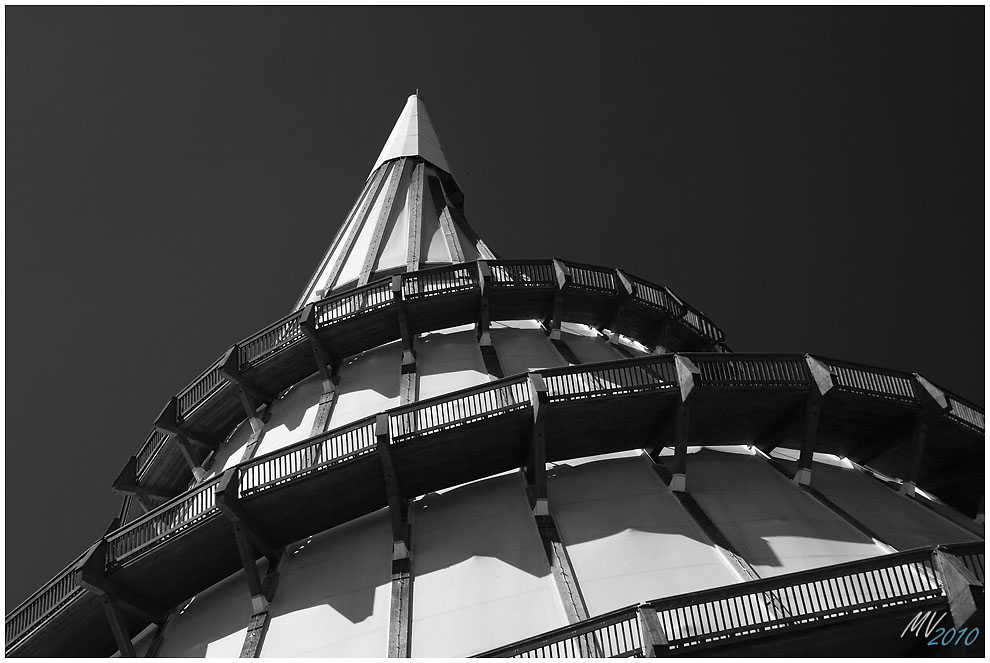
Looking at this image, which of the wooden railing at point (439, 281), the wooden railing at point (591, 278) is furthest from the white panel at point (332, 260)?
the wooden railing at point (591, 278)

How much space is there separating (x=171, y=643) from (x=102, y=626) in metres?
2.17

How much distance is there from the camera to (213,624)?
21172mm

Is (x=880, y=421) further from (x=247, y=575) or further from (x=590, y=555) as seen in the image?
(x=247, y=575)

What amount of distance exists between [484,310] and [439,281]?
1915mm

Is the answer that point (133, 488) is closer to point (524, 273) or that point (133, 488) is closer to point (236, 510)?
point (236, 510)

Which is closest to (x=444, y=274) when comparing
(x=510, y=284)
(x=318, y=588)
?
(x=510, y=284)

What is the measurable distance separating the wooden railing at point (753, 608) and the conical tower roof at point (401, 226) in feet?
74.5

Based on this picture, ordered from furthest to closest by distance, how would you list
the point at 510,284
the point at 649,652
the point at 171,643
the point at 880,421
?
the point at 510,284, the point at 880,421, the point at 171,643, the point at 649,652

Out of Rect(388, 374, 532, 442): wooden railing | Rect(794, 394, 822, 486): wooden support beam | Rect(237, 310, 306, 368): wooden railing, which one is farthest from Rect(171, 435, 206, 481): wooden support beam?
Rect(794, 394, 822, 486): wooden support beam

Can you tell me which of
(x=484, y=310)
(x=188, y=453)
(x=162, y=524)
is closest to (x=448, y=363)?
(x=484, y=310)

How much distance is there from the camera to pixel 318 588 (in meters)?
20.4

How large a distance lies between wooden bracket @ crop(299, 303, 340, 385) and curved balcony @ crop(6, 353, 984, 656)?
7.83 metres

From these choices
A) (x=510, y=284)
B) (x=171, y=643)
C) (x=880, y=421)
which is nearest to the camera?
(x=171, y=643)

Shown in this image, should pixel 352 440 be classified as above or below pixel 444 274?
below
